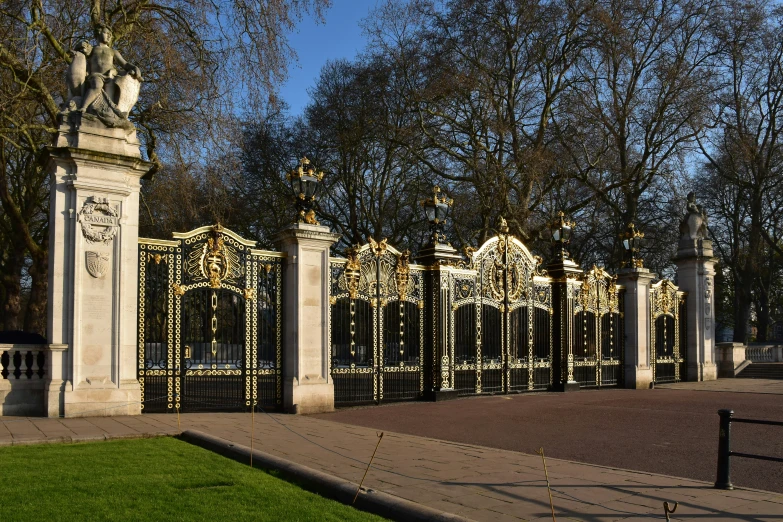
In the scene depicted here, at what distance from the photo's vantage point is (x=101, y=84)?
12266mm

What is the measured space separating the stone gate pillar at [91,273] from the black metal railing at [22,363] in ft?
1.09

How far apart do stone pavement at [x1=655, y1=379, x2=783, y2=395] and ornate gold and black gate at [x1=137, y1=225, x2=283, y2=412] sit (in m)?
12.1

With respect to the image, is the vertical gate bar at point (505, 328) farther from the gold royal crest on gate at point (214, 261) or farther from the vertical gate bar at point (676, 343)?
the vertical gate bar at point (676, 343)

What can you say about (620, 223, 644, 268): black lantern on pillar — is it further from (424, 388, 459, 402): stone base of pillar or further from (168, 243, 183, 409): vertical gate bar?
(168, 243, 183, 409): vertical gate bar

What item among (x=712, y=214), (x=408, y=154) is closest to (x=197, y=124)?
(x=408, y=154)

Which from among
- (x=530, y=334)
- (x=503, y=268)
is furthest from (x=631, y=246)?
(x=503, y=268)

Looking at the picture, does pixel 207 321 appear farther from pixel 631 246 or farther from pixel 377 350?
pixel 631 246

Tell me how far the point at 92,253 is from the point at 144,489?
6.22m

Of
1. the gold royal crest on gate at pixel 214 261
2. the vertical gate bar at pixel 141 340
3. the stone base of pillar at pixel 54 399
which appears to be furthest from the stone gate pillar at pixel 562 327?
the stone base of pillar at pixel 54 399

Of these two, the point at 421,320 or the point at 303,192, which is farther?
the point at 421,320

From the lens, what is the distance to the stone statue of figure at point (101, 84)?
12133 millimetres

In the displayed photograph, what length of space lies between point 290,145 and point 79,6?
13.6 m

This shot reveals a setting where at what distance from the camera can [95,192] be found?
11.8m

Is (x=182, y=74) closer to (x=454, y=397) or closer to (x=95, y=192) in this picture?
(x=95, y=192)
